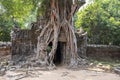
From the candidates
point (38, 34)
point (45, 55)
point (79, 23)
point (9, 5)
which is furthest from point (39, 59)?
point (79, 23)

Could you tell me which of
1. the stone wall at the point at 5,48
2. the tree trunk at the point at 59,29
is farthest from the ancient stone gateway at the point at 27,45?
the stone wall at the point at 5,48

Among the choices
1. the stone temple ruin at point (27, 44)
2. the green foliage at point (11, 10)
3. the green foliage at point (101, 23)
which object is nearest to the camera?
the stone temple ruin at point (27, 44)

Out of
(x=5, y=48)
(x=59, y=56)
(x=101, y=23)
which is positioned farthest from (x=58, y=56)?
(x=101, y=23)

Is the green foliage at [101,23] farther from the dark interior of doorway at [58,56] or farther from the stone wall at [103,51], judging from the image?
the dark interior of doorway at [58,56]

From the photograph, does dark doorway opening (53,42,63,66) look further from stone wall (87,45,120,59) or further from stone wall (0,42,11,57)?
stone wall (0,42,11,57)

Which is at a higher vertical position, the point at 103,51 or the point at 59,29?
the point at 59,29

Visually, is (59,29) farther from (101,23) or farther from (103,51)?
(101,23)

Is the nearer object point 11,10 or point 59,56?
point 59,56

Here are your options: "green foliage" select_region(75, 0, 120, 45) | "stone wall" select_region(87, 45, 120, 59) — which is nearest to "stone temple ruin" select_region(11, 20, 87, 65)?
"stone wall" select_region(87, 45, 120, 59)

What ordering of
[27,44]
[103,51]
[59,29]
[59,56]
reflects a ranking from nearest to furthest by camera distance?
[59,29]
[27,44]
[59,56]
[103,51]

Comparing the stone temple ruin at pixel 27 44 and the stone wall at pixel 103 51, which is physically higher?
the stone temple ruin at pixel 27 44

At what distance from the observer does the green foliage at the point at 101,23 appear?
52.0ft

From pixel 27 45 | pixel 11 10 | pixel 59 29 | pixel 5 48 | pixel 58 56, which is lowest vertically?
pixel 58 56

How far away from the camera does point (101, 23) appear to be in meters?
16.1
